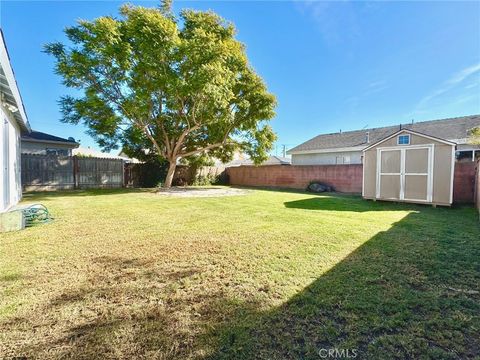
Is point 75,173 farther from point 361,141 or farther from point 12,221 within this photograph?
point 361,141

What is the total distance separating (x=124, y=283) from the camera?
258 cm

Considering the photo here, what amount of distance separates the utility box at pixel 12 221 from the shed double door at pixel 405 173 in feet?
34.2

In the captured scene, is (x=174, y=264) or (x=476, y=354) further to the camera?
(x=174, y=264)

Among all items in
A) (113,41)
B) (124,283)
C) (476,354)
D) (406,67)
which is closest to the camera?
(476,354)

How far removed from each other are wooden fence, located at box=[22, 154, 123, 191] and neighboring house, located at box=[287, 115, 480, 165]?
14.2 m

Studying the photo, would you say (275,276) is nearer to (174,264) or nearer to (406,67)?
(174,264)

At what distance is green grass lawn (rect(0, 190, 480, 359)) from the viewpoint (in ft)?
5.55

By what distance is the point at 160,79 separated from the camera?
10578 mm

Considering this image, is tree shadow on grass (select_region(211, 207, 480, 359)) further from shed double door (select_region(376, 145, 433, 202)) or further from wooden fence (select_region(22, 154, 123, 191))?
wooden fence (select_region(22, 154, 123, 191))

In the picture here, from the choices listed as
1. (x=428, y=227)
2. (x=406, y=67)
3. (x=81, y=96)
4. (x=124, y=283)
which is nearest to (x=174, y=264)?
(x=124, y=283)

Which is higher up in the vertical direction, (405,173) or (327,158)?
(327,158)

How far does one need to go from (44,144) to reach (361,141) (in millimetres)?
21309

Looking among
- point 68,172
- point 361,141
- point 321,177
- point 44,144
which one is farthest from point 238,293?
point 361,141

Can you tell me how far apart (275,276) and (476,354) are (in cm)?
163
